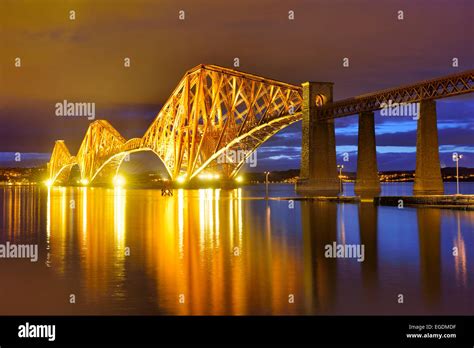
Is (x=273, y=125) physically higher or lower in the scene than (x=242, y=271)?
higher

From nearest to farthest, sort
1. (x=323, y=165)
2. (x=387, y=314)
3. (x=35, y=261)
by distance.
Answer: (x=387, y=314), (x=35, y=261), (x=323, y=165)
